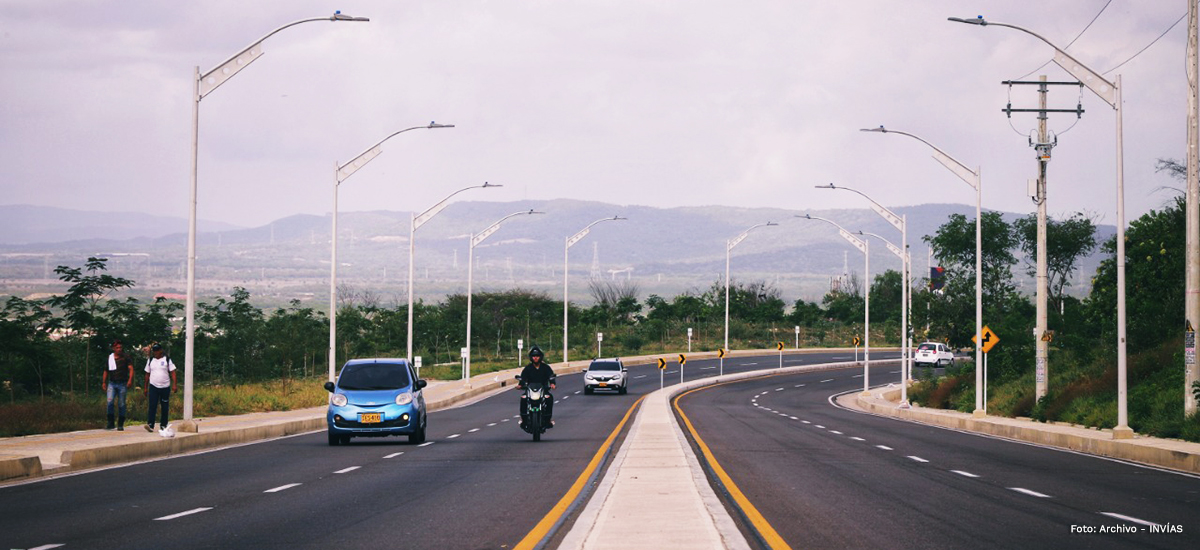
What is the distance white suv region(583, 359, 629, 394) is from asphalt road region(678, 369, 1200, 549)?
3297 centimetres

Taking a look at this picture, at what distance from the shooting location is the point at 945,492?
57.3 feet

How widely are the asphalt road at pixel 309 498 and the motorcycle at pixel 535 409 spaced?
43 cm

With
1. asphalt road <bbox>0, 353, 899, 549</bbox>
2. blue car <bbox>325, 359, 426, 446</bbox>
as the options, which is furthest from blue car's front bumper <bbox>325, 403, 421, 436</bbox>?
asphalt road <bbox>0, 353, 899, 549</bbox>

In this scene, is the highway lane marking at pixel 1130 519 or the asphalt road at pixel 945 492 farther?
the highway lane marking at pixel 1130 519

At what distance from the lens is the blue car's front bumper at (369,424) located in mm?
27984

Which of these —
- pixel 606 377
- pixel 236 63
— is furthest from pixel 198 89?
pixel 606 377

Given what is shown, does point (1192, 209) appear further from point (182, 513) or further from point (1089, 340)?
point (1089, 340)

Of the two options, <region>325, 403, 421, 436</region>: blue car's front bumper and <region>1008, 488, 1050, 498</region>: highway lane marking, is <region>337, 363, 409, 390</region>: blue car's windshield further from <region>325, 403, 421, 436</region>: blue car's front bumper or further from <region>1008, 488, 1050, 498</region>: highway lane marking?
<region>1008, 488, 1050, 498</region>: highway lane marking

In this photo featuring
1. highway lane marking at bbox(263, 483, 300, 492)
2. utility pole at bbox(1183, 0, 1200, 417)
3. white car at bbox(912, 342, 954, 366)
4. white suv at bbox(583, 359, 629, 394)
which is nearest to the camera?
highway lane marking at bbox(263, 483, 300, 492)

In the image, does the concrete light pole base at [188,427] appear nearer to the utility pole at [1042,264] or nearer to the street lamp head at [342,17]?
the street lamp head at [342,17]

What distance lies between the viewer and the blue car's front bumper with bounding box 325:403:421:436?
91.8 feet

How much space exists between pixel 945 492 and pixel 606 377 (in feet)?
164

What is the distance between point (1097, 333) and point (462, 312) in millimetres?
72457

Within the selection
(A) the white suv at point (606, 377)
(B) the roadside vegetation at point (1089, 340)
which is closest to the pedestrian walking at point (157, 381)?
(B) the roadside vegetation at point (1089, 340)
